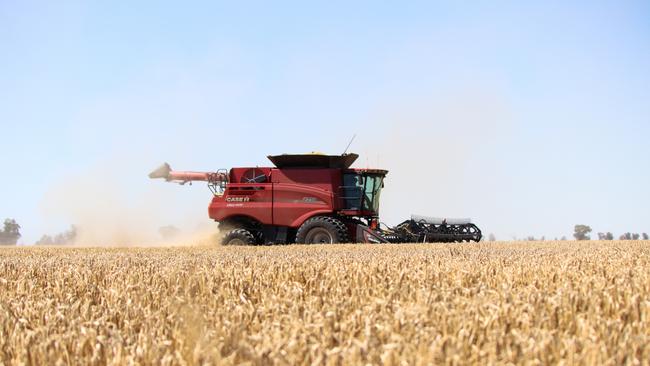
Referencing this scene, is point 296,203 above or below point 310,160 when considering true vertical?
below

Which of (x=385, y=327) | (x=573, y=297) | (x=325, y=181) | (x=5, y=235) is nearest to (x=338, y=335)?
(x=385, y=327)

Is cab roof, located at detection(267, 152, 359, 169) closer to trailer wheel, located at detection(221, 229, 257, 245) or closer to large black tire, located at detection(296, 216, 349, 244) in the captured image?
large black tire, located at detection(296, 216, 349, 244)

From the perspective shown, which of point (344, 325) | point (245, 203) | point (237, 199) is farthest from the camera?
point (237, 199)

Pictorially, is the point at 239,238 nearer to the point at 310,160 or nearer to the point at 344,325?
the point at 310,160

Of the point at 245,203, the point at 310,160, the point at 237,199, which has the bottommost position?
the point at 245,203

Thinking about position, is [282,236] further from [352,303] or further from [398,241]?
[352,303]

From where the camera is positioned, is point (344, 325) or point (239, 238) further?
point (239, 238)

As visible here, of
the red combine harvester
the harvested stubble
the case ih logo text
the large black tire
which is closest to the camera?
the harvested stubble

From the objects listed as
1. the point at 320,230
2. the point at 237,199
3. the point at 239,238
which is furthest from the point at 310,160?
the point at 239,238

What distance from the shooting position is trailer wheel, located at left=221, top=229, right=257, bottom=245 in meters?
16.9

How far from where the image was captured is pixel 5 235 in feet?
164

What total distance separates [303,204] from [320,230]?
2.90 ft

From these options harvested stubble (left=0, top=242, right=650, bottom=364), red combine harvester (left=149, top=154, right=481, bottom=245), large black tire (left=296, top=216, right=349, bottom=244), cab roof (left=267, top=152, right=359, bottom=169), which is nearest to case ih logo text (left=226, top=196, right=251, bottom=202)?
red combine harvester (left=149, top=154, right=481, bottom=245)

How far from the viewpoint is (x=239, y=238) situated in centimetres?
1695
